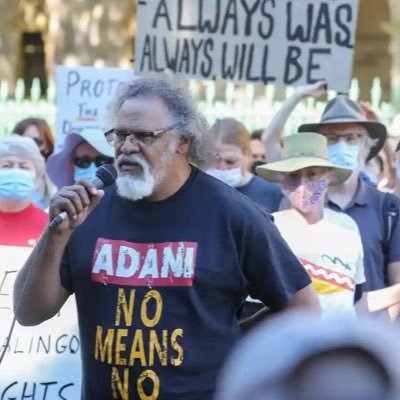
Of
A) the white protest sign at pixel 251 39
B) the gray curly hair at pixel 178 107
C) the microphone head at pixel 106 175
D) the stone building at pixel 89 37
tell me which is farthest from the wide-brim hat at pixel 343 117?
the stone building at pixel 89 37

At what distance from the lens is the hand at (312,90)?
6.26 m

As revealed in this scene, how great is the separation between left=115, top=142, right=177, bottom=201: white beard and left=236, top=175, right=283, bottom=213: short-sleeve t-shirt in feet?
7.40

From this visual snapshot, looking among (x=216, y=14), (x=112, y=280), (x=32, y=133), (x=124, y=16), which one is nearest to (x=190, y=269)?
(x=112, y=280)

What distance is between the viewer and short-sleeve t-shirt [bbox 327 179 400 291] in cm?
467

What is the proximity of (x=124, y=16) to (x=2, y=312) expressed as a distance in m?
13.4

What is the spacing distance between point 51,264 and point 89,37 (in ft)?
48.9

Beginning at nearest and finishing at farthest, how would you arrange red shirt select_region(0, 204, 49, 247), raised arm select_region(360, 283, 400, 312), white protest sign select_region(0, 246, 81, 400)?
raised arm select_region(360, 283, 400, 312)
white protest sign select_region(0, 246, 81, 400)
red shirt select_region(0, 204, 49, 247)

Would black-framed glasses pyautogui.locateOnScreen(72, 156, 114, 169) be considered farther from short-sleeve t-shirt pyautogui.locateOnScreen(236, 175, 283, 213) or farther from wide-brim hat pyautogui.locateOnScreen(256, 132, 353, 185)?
wide-brim hat pyautogui.locateOnScreen(256, 132, 353, 185)

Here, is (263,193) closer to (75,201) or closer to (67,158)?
(67,158)

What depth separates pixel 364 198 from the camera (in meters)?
4.95

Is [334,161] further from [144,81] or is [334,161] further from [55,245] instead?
[55,245]

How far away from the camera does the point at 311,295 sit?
121 inches

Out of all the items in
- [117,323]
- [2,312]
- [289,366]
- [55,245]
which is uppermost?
[289,366]

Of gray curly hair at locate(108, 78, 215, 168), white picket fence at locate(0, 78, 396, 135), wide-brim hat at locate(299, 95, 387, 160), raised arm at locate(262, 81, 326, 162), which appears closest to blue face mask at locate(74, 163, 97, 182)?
raised arm at locate(262, 81, 326, 162)
